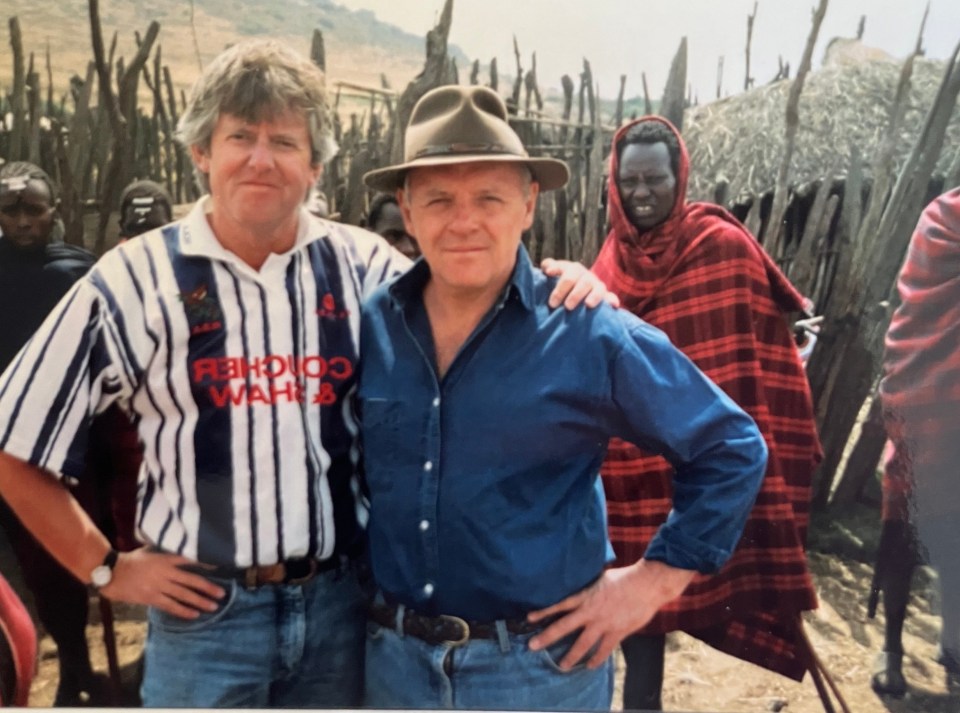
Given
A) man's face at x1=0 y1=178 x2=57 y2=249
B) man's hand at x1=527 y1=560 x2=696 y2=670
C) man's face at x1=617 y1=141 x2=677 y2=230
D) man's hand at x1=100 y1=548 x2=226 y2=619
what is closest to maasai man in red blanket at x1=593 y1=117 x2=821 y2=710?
man's face at x1=617 y1=141 x2=677 y2=230

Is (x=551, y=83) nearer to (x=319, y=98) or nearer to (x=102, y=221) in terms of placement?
(x=319, y=98)

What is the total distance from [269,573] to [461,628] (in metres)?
0.38

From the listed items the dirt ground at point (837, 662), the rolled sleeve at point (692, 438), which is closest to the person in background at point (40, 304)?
the rolled sleeve at point (692, 438)

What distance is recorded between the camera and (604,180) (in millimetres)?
1574

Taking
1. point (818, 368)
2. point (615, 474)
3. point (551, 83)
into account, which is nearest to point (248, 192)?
point (551, 83)

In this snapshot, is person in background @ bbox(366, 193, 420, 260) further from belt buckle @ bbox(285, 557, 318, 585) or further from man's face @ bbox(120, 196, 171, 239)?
belt buckle @ bbox(285, 557, 318, 585)

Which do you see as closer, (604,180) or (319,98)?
(319,98)

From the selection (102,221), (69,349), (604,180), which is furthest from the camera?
(604,180)

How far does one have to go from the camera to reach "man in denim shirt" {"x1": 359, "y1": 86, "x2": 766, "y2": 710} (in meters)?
1.26

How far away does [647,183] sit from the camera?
155 cm

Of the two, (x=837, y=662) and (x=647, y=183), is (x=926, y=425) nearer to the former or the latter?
(x=837, y=662)

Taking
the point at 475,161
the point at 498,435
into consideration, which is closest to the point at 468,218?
the point at 475,161

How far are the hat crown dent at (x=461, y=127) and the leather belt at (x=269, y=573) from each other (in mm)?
797

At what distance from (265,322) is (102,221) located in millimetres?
444
